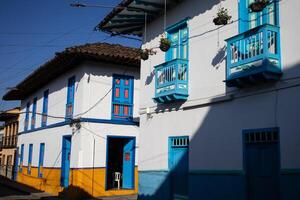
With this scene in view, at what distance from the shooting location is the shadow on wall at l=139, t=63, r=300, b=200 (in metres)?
7.16

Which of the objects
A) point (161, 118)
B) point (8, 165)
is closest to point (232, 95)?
point (161, 118)

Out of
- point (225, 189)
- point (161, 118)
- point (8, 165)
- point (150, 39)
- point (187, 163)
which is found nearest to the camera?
point (225, 189)

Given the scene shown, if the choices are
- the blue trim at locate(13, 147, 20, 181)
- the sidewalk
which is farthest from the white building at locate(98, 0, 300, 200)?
the blue trim at locate(13, 147, 20, 181)

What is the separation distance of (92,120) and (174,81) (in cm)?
590

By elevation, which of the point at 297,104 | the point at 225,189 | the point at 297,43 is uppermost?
the point at 297,43

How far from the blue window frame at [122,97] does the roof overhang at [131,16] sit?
298 centimetres

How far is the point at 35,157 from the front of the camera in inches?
824

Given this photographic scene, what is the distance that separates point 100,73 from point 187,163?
693cm

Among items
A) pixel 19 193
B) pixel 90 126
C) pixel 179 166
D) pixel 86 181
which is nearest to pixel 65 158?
pixel 86 181

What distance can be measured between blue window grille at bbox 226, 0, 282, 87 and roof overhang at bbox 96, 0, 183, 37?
3360mm

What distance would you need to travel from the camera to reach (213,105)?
9.31 metres

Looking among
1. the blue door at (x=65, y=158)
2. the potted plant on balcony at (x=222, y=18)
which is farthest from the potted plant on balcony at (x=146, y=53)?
the blue door at (x=65, y=158)

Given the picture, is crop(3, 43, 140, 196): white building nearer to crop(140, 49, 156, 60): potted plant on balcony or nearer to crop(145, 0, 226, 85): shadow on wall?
crop(145, 0, 226, 85): shadow on wall

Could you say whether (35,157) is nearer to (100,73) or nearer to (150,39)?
(100,73)
